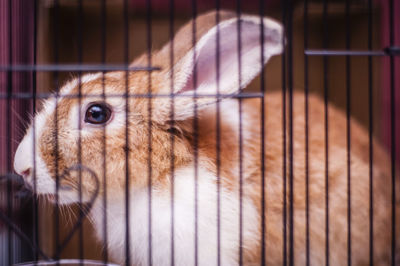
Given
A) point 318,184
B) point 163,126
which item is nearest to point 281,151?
point 318,184

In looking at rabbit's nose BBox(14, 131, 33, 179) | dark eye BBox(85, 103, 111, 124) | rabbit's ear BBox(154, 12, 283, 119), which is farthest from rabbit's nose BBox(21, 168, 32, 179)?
rabbit's ear BBox(154, 12, 283, 119)

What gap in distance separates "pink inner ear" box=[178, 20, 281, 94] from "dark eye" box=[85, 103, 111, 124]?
25cm

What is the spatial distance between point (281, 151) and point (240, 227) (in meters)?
0.37

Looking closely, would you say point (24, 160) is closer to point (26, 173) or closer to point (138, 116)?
point (26, 173)

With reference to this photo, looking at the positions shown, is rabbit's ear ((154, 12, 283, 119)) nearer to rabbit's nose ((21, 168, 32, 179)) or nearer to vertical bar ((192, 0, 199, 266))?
vertical bar ((192, 0, 199, 266))

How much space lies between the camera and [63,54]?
2760 millimetres

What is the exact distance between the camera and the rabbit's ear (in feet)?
4.67

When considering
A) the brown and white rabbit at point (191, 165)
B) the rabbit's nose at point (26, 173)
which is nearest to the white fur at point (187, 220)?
the brown and white rabbit at point (191, 165)

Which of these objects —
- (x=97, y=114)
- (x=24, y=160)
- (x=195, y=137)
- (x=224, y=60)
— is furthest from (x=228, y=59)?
(x=24, y=160)

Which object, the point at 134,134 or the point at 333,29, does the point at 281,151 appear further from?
the point at 333,29

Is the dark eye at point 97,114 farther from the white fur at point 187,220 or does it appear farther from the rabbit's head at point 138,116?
the white fur at point 187,220

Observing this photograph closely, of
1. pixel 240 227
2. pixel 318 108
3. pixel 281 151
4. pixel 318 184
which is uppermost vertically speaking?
pixel 318 108

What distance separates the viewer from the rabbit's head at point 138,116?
4.54 ft

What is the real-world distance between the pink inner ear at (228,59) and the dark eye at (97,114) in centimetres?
25
